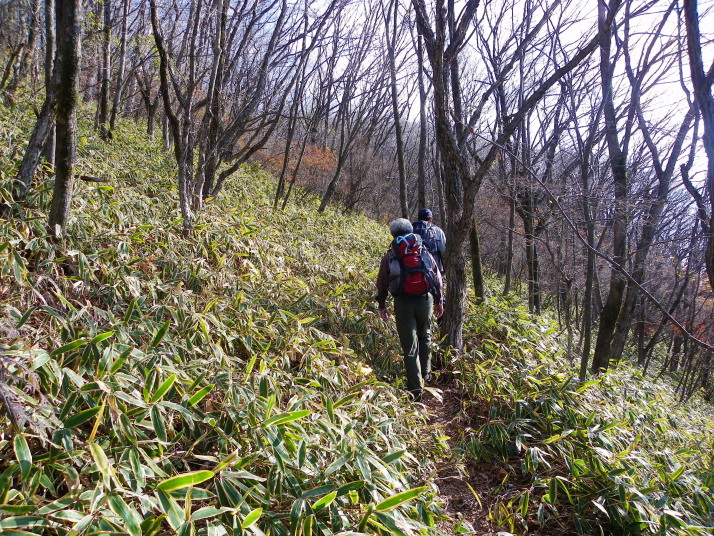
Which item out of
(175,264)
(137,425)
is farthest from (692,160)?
(137,425)

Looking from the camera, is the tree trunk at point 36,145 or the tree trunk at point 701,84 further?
the tree trunk at point 36,145

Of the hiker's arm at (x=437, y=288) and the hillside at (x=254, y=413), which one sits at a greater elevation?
the hiker's arm at (x=437, y=288)

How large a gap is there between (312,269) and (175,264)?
238 cm

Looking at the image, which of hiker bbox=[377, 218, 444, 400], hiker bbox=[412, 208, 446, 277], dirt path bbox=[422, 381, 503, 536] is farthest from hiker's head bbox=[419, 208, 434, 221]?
dirt path bbox=[422, 381, 503, 536]

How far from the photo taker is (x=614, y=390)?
4.75 metres

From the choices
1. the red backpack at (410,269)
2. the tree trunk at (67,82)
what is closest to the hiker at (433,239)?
the red backpack at (410,269)

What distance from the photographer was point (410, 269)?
4.14 meters

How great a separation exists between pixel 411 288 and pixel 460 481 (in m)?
1.76

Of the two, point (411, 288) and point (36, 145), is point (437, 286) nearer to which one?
point (411, 288)

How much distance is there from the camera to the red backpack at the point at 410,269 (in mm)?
4125

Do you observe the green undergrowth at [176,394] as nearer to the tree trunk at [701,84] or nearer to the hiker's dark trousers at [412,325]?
the hiker's dark trousers at [412,325]

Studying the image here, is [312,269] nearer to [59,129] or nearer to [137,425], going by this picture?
[59,129]

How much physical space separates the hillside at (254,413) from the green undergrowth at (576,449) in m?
0.02

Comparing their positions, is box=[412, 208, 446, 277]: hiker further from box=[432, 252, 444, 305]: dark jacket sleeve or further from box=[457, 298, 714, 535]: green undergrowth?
box=[457, 298, 714, 535]: green undergrowth
